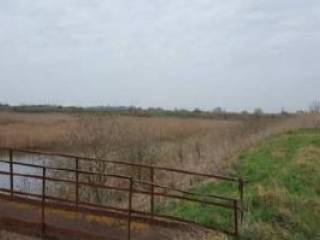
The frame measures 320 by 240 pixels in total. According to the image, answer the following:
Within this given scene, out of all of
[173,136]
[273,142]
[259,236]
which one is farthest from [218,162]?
[173,136]

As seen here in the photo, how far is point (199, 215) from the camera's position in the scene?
1306 centimetres

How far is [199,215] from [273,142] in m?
13.6

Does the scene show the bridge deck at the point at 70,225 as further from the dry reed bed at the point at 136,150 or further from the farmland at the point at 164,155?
the dry reed bed at the point at 136,150

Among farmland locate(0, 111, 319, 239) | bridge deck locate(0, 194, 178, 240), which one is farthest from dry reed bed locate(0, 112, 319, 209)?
bridge deck locate(0, 194, 178, 240)

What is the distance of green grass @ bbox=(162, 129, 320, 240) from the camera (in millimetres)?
11750

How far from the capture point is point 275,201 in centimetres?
1343

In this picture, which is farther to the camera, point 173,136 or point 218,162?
point 173,136

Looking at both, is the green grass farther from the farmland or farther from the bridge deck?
the bridge deck

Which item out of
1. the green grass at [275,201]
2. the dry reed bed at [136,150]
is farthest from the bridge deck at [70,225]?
the dry reed bed at [136,150]

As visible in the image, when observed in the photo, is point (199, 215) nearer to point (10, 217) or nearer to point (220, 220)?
point (220, 220)

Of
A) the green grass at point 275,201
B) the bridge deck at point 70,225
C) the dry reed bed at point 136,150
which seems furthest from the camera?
the dry reed bed at point 136,150

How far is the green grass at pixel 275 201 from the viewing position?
1175 cm

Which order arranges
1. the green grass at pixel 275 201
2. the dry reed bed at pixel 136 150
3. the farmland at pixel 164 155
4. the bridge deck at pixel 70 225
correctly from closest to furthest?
the bridge deck at pixel 70 225 → the green grass at pixel 275 201 → the farmland at pixel 164 155 → the dry reed bed at pixel 136 150

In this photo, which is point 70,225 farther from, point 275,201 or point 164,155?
point 164,155
